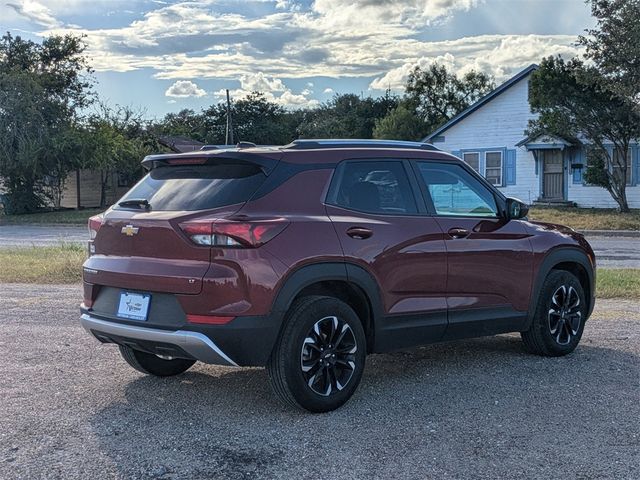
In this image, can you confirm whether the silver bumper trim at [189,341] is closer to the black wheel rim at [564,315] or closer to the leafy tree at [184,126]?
the black wheel rim at [564,315]

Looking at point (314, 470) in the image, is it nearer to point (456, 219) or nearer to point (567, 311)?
point (456, 219)

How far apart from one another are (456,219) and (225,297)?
85.4 inches

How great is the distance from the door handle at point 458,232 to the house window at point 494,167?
2593 centimetres

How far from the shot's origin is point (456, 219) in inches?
224

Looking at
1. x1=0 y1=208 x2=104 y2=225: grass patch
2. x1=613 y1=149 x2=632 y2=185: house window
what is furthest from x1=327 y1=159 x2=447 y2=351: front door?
x1=0 y1=208 x2=104 y2=225: grass patch

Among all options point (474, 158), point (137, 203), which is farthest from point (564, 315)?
point (474, 158)

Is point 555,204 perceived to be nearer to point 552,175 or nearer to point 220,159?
point 552,175

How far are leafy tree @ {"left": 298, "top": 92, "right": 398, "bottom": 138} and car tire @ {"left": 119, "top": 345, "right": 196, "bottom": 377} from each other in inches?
2132

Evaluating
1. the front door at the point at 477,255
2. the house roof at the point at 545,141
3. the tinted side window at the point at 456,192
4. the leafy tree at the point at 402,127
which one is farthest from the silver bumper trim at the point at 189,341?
the leafy tree at the point at 402,127

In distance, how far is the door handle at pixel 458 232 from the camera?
5.56 m

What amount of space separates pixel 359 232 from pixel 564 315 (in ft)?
8.44

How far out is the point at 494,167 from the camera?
30.9 metres

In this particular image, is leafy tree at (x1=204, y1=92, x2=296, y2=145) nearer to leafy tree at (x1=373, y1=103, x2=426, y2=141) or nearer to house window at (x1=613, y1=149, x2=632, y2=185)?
leafy tree at (x1=373, y1=103, x2=426, y2=141)

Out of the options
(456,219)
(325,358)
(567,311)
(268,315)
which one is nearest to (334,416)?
(325,358)
